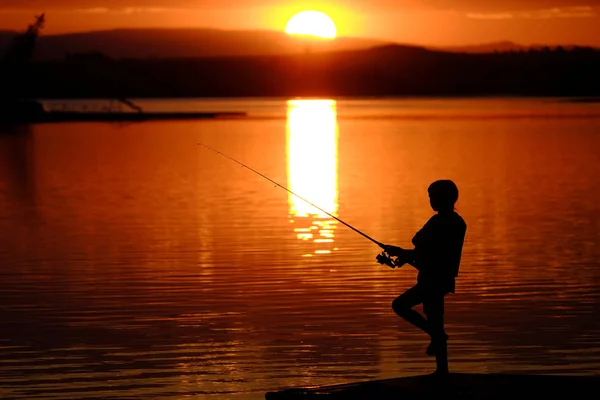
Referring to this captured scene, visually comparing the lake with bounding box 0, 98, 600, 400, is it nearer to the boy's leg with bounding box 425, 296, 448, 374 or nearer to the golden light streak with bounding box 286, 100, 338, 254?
the golden light streak with bounding box 286, 100, 338, 254

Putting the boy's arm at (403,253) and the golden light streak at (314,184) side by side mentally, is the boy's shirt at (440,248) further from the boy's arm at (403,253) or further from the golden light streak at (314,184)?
the golden light streak at (314,184)

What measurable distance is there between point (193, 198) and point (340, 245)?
11054mm

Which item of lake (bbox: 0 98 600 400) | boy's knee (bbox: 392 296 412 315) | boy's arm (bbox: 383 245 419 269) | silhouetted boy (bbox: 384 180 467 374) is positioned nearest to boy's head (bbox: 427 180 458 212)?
silhouetted boy (bbox: 384 180 467 374)

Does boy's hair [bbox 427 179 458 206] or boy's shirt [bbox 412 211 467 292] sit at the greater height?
boy's hair [bbox 427 179 458 206]

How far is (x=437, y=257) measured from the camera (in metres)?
10.0

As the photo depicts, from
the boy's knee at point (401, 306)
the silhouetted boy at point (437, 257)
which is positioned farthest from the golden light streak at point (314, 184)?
the silhouetted boy at point (437, 257)

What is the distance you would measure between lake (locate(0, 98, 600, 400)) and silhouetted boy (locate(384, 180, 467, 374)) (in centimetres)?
179

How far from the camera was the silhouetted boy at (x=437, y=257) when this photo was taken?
9984 millimetres

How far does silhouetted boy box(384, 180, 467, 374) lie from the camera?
393 inches

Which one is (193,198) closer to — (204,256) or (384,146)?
(204,256)

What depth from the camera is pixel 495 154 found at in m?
53.8

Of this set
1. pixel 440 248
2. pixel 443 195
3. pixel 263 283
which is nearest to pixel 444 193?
pixel 443 195

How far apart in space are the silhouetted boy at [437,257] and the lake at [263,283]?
1.79 metres

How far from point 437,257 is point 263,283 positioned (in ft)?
25.4
